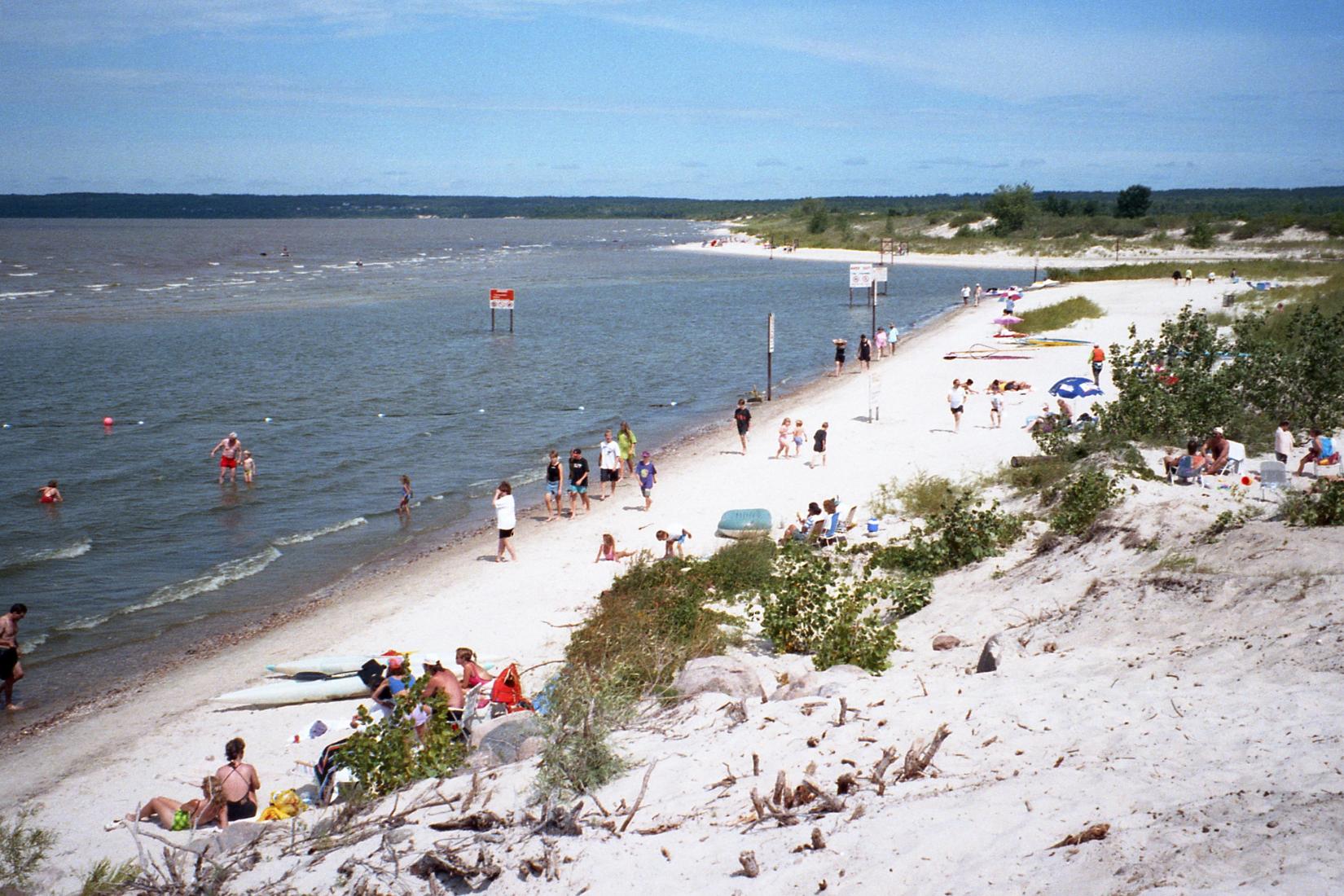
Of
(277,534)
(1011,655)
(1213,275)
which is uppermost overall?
(1213,275)

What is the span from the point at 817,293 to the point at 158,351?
4292 cm

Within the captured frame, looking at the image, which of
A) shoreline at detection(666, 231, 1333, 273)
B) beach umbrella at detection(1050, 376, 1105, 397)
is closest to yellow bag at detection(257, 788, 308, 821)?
beach umbrella at detection(1050, 376, 1105, 397)

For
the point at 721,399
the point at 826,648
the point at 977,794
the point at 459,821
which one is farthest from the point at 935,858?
the point at 721,399

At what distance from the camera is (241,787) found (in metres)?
9.34

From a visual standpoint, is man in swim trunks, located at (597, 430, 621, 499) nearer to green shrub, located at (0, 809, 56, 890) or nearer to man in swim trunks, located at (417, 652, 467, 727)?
man in swim trunks, located at (417, 652, 467, 727)

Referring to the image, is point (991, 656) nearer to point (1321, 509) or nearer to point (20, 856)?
point (1321, 509)

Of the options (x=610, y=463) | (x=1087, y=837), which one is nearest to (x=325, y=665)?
(x=610, y=463)

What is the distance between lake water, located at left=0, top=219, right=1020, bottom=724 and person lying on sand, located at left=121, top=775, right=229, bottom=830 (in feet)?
15.1

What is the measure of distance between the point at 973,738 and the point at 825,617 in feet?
12.4

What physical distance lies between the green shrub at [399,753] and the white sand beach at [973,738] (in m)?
0.43

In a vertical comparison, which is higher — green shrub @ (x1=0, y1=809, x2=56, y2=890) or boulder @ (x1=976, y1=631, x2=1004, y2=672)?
boulder @ (x1=976, y1=631, x2=1004, y2=672)

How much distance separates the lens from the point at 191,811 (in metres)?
9.45

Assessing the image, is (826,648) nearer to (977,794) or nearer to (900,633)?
(900,633)

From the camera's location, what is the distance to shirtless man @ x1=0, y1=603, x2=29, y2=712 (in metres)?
13.1
